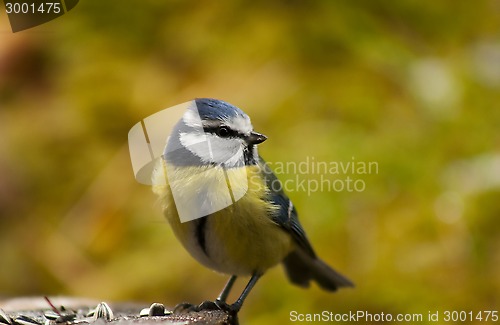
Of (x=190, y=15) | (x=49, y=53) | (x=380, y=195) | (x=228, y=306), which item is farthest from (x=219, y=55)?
(x=228, y=306)

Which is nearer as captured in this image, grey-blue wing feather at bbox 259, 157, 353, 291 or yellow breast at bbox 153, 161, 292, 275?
yellow breast at bbox 153, 161, 292, 275

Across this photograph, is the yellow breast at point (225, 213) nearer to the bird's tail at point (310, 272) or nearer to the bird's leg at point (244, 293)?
the bird's leg at point (244, 293)

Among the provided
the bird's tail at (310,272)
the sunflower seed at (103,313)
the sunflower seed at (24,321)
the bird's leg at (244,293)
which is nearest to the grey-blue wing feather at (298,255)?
the bird's tail at (310,272)

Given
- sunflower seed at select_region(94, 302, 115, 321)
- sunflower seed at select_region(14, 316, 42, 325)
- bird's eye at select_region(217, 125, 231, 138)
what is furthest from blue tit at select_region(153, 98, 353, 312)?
sunflower seed at select_region(14, 316, 42, 325)

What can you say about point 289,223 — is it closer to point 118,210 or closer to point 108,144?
point 118,210

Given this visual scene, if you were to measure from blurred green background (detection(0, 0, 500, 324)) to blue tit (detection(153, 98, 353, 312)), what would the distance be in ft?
1.35

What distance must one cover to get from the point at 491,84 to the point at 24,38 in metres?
1.73

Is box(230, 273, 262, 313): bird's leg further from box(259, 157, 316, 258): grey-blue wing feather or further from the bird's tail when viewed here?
the bird's tail

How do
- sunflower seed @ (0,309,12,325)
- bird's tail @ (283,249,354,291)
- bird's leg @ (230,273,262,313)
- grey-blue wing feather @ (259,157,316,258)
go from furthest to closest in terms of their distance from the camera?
bird's tail @ (283,249,354,291) < grey-blue wing feather @ (259,157,316,258) < bird's leg @ (230,273,262,313) < sunflower seed @ (0,309,12,325)

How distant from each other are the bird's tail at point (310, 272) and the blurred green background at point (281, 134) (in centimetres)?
6

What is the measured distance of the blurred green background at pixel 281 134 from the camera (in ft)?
7.01

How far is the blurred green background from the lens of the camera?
2137mm

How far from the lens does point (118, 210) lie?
98.2 inches

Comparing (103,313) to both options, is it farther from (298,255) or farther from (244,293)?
(298,255)
